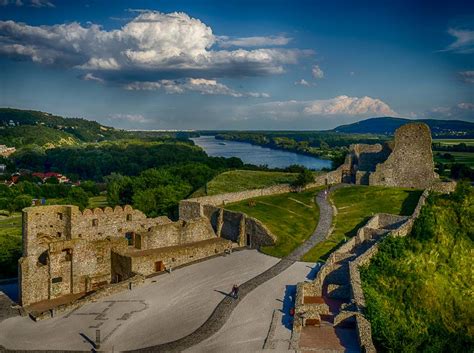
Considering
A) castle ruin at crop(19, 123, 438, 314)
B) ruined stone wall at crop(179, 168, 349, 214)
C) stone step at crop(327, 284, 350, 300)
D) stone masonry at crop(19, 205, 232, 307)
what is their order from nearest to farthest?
stone step at crop(327, 284, 350, 300)
stone masonry at crop(19, 205, 232, 307)
castle ruin at crop(19, 123, 438, 314)
ruined stone wall at crop(179, 168, 349, 214)

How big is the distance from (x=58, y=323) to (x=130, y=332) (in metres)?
4.84

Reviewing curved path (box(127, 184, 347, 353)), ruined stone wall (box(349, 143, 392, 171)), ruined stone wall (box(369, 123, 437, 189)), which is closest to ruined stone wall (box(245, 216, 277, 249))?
curved path (box(127, 184, 347, 353))

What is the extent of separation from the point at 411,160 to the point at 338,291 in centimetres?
2676

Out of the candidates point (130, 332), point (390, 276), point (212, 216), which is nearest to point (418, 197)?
point (390, 276)

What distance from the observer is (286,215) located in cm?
4419

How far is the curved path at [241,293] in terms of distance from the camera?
2353 cm

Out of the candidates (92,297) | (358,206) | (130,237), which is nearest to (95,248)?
(92,297)

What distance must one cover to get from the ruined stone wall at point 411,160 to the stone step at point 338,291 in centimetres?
2574

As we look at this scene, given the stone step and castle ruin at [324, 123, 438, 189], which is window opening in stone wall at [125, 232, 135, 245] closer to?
the stone step

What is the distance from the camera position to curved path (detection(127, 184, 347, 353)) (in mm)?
23531

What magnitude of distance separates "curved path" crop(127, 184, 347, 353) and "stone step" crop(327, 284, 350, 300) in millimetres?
4411

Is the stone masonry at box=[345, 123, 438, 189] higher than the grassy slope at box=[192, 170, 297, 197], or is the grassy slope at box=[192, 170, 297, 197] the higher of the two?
the stone masonry at box=[345, 123, 438, 189]

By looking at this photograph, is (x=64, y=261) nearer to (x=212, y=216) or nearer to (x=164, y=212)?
(x=212, y=216)

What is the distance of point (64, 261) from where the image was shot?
33.2 meters
